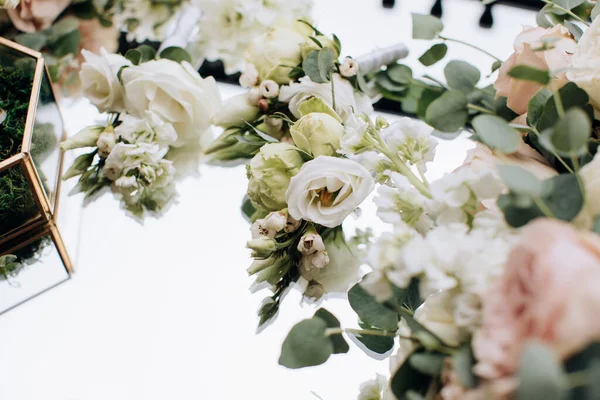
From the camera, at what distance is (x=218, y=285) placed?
608 millimetres

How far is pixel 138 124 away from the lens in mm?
586

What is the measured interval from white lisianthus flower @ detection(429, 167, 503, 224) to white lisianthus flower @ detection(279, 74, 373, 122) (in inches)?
7.6

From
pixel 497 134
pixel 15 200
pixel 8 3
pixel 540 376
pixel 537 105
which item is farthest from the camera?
pixel 8 3

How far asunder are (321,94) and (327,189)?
12cm

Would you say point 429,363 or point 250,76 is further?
point 250,76

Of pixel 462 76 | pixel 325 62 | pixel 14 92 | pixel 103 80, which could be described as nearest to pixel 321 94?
pixel 325 62

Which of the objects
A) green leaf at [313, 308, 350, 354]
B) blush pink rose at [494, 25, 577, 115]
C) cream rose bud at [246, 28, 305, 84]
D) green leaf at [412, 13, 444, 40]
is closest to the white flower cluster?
cream rose bud at [246, 28, 305, 84]

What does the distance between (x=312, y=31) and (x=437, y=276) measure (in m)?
0.38

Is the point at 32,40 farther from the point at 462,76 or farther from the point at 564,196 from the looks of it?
the point at 564,196

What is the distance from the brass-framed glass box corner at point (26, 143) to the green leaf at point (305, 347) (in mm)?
327

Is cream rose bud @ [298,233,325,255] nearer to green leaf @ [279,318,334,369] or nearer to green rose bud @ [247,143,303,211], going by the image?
green rose bud @ [247,143,303,211]

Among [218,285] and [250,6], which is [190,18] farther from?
[218,285]

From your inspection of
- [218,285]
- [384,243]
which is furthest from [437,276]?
[218,285]

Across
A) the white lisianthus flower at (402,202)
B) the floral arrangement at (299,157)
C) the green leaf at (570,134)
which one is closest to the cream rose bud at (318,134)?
the floral arrangement at (299,157)
